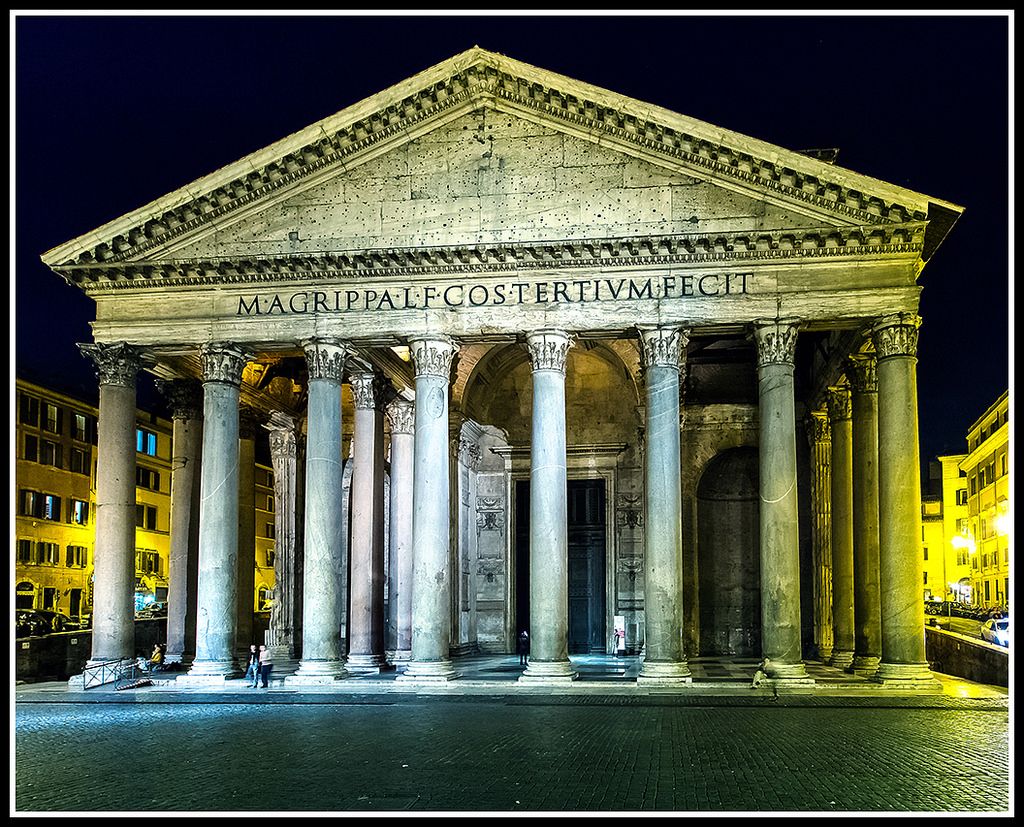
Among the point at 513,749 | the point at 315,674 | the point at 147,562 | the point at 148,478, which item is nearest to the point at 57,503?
the point at 148,478

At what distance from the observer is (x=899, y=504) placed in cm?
2317

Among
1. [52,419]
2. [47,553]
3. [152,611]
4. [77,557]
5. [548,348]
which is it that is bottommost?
[152,611]

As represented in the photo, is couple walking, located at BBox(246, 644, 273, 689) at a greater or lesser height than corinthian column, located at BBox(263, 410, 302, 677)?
lesser

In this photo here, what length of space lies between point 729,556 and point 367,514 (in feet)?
36.7

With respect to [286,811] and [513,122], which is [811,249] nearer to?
[513,122]

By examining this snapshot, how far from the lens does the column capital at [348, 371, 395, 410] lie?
1145 inches

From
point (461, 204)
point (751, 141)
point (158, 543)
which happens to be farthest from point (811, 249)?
point (158, 543)

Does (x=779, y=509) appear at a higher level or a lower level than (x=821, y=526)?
higher

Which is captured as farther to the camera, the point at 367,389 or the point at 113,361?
the point at 367,389

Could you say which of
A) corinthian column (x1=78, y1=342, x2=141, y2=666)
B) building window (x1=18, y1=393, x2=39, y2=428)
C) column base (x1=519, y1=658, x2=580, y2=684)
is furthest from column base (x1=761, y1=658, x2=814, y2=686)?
building window (x1=18, y1=393, x2=39, y2=428)

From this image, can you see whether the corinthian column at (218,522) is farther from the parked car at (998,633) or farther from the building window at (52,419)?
the building window at (52,419)

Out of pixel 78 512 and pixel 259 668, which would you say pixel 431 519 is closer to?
pixel 259 668

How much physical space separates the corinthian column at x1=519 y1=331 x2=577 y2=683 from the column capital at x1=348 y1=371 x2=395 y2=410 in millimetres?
5841

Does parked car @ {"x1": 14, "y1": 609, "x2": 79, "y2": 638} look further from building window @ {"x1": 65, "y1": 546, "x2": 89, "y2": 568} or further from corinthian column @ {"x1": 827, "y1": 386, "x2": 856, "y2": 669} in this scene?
corinthian column @ {"x1": 827, "y1": 386, "x2": 856, "y2": 669}
